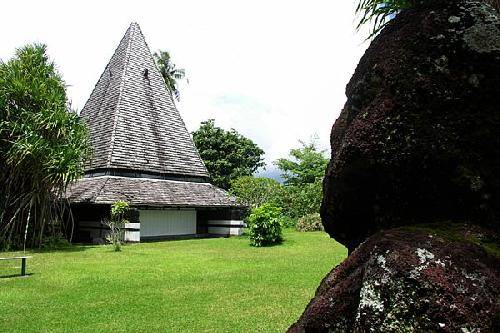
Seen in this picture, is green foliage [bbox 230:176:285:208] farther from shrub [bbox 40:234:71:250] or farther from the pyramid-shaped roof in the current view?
shrub [bbox 40:234:71:250]

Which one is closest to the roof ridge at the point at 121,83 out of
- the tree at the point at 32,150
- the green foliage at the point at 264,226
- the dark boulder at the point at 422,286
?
the tree at the point at 32,150

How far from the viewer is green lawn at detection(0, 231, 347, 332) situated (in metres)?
6.39

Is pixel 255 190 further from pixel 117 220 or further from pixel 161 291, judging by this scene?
pixel 161 291

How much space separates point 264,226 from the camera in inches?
678

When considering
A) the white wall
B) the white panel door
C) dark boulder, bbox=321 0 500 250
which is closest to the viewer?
dark boulder, bbox=321 0 500 250

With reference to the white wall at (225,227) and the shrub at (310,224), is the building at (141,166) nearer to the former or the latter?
the white wall at (225,227)

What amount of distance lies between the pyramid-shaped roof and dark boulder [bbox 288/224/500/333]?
764 inches

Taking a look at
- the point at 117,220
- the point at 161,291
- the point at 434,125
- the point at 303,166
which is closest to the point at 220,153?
the point at 303,166

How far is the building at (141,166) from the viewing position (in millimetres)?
19766

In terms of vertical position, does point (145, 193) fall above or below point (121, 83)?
below

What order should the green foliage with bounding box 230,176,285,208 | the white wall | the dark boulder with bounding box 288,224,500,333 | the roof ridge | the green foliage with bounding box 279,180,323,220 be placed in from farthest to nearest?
the green foliage with bounding box 279,180,323,220 → the green foliage with bounding box 230,176,285,208 → the white wall → the roof ridge → the dark boulder with bounding box 288,224,500,333

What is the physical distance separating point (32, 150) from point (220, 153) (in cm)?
2444

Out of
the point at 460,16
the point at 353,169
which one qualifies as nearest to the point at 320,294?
the point at 353,169

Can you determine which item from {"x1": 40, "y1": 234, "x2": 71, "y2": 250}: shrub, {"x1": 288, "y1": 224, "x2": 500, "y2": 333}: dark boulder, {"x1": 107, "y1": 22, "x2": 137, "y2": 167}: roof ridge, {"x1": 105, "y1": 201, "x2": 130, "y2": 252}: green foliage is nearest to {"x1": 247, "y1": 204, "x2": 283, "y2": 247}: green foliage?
{"x1": 105, "y1": 201, "x2": 130, "y2": 252}: green foliage
